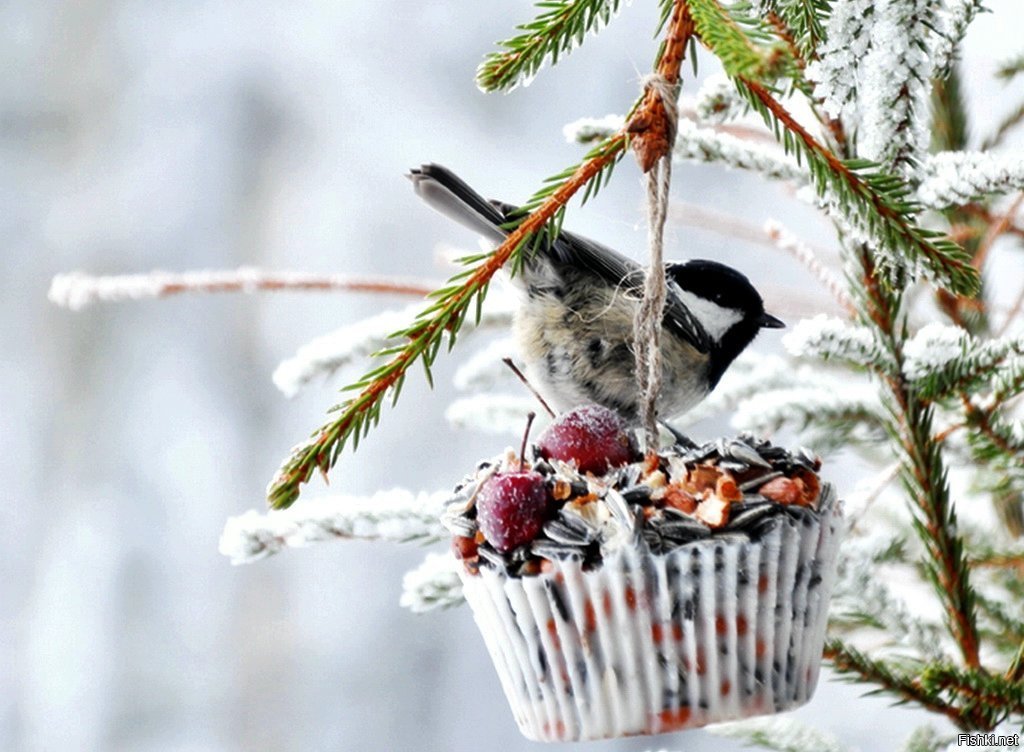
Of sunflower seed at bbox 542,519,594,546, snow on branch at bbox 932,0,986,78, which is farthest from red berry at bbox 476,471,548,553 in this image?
snow on branch at bbox 932,0,986,78

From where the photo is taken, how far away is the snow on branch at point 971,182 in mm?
697

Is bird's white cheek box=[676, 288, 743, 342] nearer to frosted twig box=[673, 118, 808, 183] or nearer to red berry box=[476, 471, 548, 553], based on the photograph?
frosted twig box=[673, 118, 808, 183]

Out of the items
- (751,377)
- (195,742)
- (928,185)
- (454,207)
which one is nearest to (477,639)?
(195,742)

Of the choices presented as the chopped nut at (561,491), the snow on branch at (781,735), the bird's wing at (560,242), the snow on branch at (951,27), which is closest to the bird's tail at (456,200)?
the bird's wing at (560,242)

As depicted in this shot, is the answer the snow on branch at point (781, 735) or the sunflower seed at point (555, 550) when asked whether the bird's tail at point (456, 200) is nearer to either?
the sunflower seed at point (555, 550)

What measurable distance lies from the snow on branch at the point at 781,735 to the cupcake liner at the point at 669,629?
0.40 ft

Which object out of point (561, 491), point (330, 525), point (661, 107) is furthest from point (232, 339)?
point (661, 107)

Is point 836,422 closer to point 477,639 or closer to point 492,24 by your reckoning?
point 477,639

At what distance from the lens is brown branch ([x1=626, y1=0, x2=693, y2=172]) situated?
568mm

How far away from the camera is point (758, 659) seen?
0.75 m

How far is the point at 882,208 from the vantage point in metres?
0.57

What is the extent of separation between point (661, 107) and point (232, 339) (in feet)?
9.35

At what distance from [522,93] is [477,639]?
5.22 ft

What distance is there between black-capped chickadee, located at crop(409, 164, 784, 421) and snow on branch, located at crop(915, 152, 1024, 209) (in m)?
0.29
